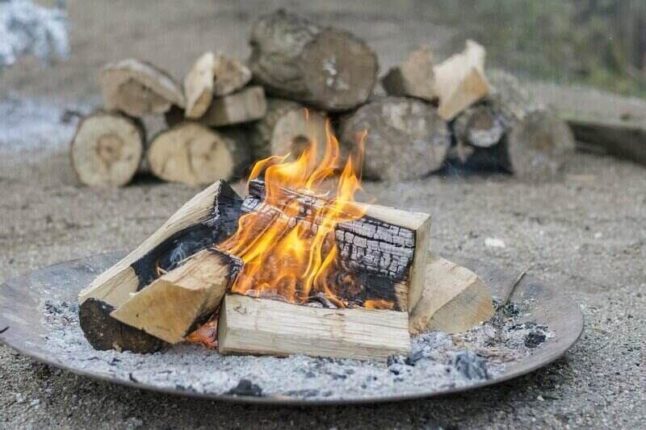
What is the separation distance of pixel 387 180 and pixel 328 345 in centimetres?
358

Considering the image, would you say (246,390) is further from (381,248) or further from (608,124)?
(608,124)

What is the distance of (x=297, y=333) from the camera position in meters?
2.92

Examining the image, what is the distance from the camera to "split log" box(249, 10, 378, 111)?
6000 millimetres

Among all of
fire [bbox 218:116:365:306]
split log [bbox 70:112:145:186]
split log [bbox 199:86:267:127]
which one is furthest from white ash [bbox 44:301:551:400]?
split log [bbox 70:112:145:186]

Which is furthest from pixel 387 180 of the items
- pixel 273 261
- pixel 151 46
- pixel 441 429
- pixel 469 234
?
pixel 151 46

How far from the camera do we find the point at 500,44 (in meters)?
11.0

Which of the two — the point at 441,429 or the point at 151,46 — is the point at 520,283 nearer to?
the point at 441,429

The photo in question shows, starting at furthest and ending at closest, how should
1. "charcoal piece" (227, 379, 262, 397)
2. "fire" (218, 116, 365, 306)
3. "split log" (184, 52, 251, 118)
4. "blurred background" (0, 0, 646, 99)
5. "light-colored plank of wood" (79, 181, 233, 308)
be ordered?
"blurred background" (0, 0, 646, 99), "split log" (184, 52, 251, 118), "fire" (218, 116, 365, 306), "light-colored plank of wood" (79, 181, 233, 308), "charcoal piece" (227, 379, 262, 397)

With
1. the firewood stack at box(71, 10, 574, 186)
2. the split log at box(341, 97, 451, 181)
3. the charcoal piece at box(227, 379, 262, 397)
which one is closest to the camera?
the charcoal piece at box(227, 379, 262, 397)

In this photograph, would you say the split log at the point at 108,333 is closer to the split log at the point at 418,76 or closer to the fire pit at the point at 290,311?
the fire pit at the point at 290,311

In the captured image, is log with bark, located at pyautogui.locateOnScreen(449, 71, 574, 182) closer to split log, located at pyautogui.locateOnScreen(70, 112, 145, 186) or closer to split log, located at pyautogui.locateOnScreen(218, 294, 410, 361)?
split log, located at pyautogui.locateOnScreen(70, 112, 145, 186)

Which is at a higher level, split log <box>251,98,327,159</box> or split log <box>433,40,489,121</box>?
split log <box>433,40,489,121</box>

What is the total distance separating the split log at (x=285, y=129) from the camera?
6188 millimetres

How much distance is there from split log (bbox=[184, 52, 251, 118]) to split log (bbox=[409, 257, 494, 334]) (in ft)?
9.53
